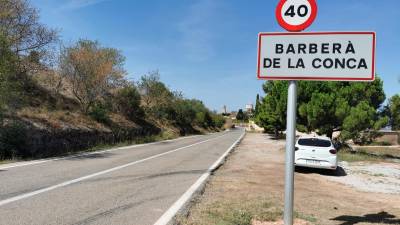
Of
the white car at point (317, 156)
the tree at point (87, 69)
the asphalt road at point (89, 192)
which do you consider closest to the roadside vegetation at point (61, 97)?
the tree at point (87, 69)

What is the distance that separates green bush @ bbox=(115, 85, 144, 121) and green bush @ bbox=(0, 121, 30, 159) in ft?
80.2

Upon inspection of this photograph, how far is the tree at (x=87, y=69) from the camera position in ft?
110

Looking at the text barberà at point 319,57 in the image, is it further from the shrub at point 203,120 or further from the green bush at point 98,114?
the shrub at point 203,120

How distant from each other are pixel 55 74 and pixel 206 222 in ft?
102

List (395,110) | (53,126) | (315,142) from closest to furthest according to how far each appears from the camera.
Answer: (315,142), (53,126), (395,110)

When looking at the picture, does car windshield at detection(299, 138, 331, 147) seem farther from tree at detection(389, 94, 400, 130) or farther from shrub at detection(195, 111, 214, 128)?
shrub at detection(195, 111, 214, 128)

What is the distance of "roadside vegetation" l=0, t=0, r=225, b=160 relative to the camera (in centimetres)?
1959

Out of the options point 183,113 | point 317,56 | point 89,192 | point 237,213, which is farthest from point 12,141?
point 183,113

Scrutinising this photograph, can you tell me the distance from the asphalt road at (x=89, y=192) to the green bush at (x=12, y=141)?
3901 millimetres

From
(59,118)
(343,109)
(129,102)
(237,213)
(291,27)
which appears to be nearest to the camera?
(291,27)

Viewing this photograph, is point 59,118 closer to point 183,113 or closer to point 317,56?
point 317,56

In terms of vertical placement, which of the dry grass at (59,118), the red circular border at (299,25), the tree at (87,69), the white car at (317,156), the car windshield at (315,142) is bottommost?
the white car at (317,156)

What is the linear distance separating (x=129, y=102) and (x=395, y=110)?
2627 cm

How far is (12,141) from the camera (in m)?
18.6
